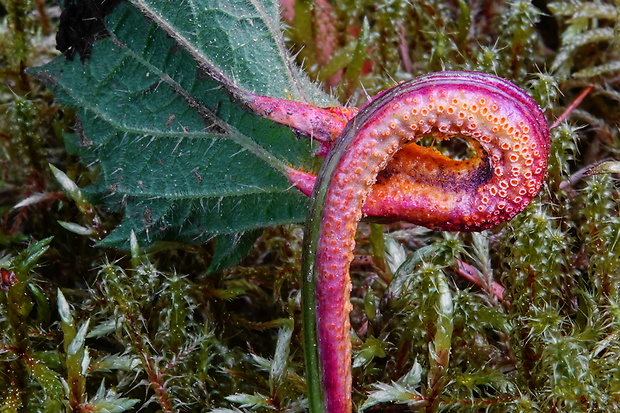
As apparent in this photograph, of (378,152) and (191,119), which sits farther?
(191,119)

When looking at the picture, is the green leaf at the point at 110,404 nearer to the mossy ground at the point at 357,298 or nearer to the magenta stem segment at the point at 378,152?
the mossy ground at the point at 357,298

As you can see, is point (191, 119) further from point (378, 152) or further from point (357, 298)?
point (357, 298)

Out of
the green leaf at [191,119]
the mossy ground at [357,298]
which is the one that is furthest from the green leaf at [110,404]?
the green leaf at [191,119]

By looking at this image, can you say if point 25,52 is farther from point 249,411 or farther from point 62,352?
point 249,411

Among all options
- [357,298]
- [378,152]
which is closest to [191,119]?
[378,152]

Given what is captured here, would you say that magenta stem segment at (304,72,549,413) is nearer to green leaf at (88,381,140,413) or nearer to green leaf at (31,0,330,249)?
green leaf at (31,0,330,249)

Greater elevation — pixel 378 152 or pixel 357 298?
pixel 378 152

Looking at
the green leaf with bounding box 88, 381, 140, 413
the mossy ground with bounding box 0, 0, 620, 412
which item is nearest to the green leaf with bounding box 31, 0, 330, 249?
the mossy ground with bounding box 0, 0, 620, 412
